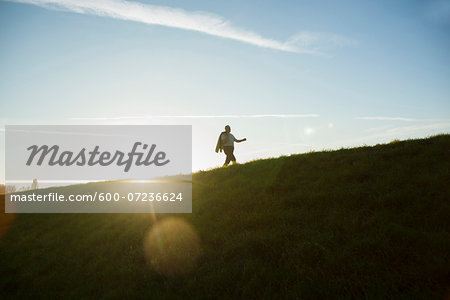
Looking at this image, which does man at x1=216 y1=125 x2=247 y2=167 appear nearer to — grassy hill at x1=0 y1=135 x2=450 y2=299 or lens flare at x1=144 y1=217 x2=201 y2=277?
grassy hill at x1=0 y1=135 x2=450 y2=299

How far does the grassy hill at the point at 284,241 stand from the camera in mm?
6215

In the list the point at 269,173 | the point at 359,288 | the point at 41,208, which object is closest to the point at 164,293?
the point at 359,288

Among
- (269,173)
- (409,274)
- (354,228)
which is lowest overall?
(409,274)

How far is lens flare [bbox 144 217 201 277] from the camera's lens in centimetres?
788

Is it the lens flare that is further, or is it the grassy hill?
the lens flare

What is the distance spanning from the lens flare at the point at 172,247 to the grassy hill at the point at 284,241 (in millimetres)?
56

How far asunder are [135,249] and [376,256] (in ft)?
21.7

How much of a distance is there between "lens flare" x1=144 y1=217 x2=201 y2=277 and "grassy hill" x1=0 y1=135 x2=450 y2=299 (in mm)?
56

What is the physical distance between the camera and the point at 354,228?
759cm

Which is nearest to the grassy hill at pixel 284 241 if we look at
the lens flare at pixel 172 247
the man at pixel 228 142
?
the lens flare at pixel 172 247

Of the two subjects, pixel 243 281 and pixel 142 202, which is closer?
pixel 243 281

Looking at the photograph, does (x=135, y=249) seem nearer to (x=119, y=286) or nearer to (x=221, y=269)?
(x=119, y=286)

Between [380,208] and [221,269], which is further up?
[380,208]

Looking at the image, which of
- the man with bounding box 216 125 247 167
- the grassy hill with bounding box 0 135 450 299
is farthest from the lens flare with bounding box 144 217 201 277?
the man with bounding box 216 125 247 167
